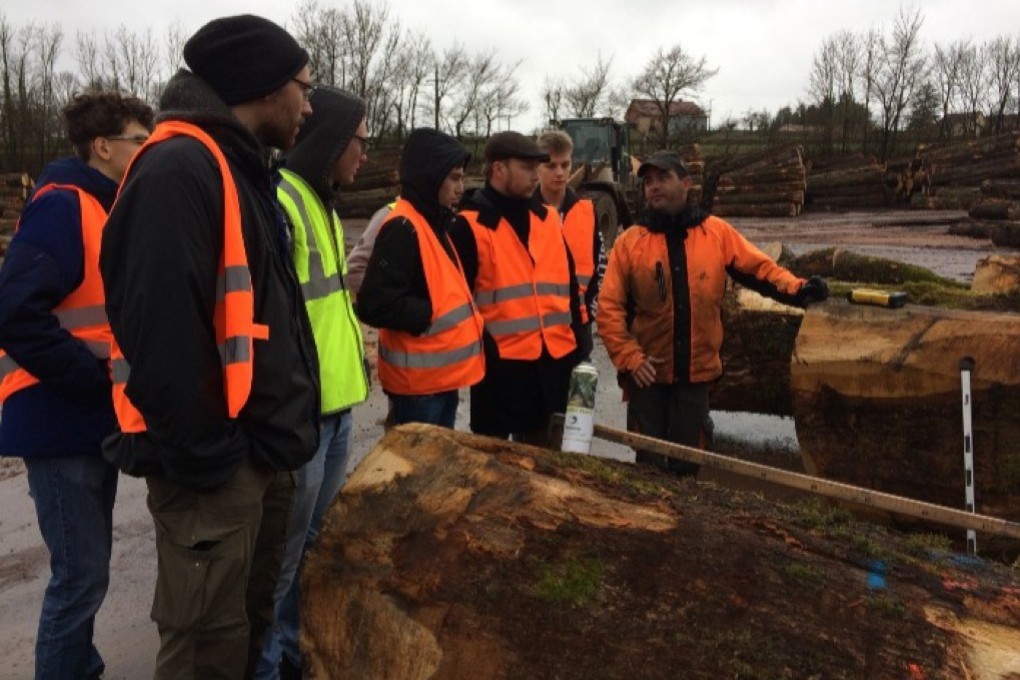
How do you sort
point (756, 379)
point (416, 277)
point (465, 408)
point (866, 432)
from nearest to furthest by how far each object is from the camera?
point (416, 277)
point (866, 432)
point (756, 379)
point (465, 408)

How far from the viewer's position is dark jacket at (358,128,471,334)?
3.19m

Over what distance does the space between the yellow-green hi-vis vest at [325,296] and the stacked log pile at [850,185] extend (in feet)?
86.7

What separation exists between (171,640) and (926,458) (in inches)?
140

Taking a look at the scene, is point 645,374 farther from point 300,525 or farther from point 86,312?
point 86,312

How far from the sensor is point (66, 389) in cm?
242

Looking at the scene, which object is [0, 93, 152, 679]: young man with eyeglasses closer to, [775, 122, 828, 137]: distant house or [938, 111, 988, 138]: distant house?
[775, 122, 828, 137]: distant house

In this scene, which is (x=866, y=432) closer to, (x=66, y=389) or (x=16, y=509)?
(x=66, y=389)

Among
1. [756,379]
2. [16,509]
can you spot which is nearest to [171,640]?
[16,509]

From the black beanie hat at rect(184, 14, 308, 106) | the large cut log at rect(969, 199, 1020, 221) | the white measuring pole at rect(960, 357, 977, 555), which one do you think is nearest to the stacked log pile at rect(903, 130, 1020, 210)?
the large cut log at rect(969, 199, 1020, 221)

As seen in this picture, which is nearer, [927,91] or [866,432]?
[866,432]

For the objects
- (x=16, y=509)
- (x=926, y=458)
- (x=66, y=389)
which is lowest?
(x=16, y=509)

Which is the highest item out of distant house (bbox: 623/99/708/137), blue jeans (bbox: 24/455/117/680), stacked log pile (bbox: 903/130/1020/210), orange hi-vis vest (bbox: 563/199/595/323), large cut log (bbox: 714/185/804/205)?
distant house (bbox: 623/99/708/137)

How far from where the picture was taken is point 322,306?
8.42ft

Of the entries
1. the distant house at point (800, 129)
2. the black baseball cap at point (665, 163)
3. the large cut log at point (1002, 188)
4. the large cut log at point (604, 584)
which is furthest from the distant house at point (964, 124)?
the large cut log at point (604, 584)
